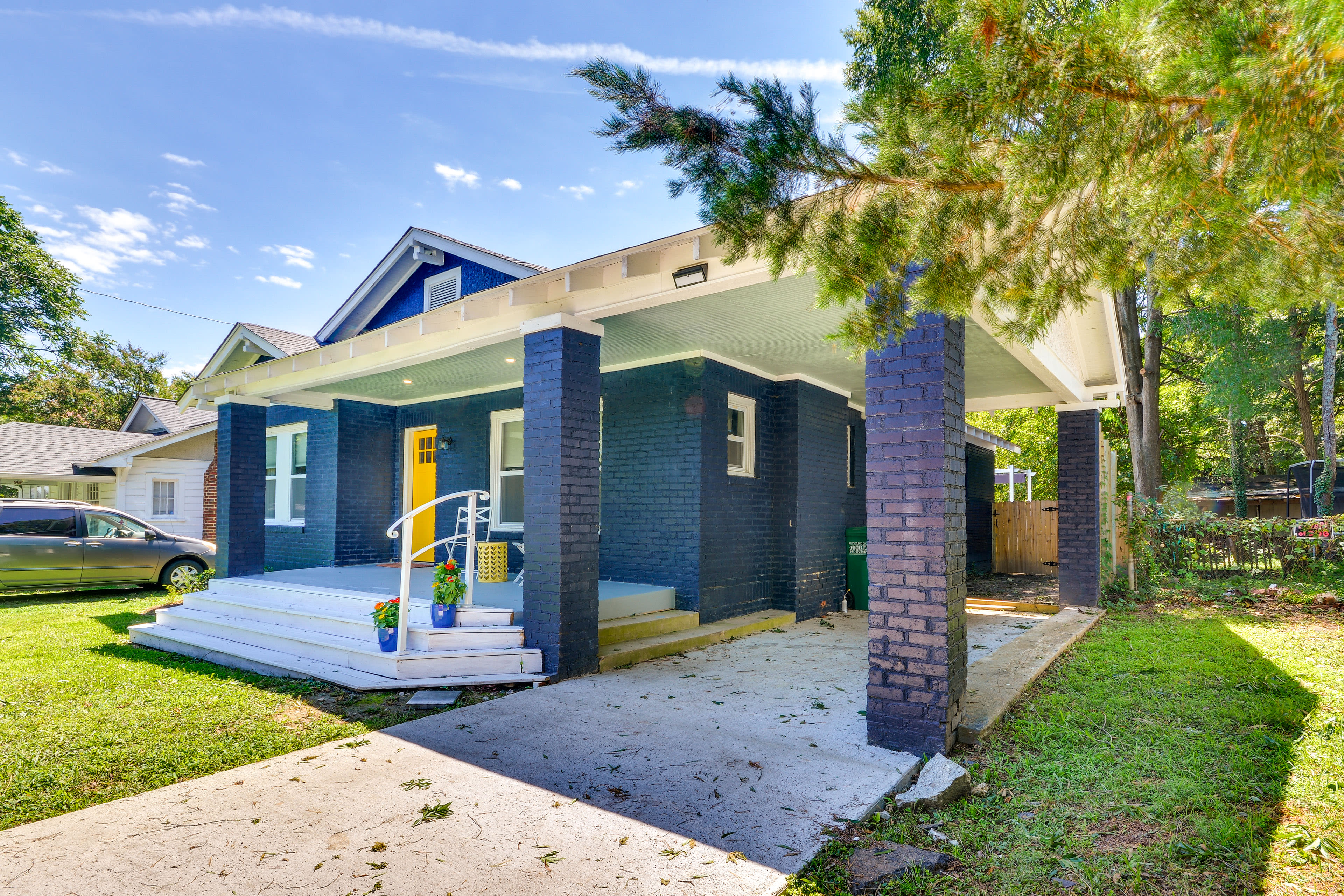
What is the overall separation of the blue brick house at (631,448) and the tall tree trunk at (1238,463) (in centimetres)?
1548

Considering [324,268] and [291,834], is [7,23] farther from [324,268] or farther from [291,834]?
[291,834]

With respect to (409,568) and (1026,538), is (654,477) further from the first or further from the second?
(1026,538)

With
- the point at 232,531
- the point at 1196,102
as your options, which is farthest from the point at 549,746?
the point at 232,531

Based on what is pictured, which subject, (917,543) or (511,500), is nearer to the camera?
(917,543)

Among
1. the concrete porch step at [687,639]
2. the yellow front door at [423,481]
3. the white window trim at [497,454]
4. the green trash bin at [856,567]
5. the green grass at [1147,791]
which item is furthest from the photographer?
the yellow front door at [423,481]

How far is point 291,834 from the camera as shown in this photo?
300 cm

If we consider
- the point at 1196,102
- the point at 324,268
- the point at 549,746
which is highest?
the point at 324,268

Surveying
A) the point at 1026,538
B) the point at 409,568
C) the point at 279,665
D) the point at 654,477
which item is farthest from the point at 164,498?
the point at 1026,538

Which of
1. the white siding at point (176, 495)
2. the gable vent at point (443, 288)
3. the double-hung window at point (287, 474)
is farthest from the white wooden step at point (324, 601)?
the white siding at point (176, 495)

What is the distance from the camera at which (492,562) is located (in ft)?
27.6

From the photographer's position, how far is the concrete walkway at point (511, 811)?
265cm

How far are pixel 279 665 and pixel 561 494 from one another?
3.08m

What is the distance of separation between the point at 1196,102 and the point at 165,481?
21.4m

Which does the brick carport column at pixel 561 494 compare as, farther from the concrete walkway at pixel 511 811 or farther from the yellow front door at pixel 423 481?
the yellow front door at pixel 423 481
